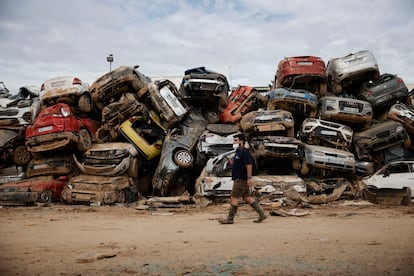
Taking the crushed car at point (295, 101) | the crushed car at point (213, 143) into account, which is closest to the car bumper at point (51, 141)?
the crushed car at point (213, 143)

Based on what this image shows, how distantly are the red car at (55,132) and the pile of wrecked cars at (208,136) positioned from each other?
0.03 meters

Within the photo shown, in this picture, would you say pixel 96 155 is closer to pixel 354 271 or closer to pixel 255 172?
pixel 255 172

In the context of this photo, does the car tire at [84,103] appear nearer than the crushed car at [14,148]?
No

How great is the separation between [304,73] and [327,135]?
7.12ft

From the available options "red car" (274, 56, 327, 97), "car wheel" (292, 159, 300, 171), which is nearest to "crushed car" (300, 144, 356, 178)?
"car wheel" (292, 159, 300, 171)

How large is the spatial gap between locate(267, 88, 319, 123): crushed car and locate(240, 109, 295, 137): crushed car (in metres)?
0.73

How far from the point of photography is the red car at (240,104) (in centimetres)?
1166

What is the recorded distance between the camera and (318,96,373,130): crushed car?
35.5 ft

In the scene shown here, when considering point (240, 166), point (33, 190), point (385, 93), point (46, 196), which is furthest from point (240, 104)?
point (33, 190)

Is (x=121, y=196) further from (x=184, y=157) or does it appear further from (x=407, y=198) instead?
(x=407, y=198)

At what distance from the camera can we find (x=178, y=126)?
1123cm

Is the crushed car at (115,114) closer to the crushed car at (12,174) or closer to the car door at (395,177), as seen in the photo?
the crushed car at (12,174)

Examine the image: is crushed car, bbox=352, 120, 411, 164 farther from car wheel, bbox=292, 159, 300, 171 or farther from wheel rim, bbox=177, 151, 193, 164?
wheel rim, bbox=177, 151, 193, 164

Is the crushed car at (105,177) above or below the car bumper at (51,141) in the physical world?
below
